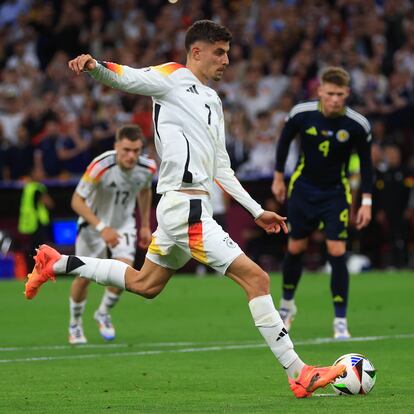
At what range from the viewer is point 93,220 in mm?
11320

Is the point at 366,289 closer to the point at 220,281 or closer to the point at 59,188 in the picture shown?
the point at 220,281

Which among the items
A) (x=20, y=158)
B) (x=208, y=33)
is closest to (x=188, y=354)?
(x=208, y=33)

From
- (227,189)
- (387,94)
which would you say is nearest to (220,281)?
(387,94)

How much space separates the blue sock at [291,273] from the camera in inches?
473

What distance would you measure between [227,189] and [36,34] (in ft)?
60.0

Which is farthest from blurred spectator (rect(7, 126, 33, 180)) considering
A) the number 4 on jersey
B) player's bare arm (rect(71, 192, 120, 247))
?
the number 4 on jersey

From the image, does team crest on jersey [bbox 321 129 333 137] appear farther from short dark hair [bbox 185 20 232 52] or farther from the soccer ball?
the soccer ball

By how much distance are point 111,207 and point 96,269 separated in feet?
11.8

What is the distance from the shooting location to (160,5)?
2584 centimetres

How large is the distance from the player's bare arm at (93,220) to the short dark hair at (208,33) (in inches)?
131

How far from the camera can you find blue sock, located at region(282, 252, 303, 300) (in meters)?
12.0

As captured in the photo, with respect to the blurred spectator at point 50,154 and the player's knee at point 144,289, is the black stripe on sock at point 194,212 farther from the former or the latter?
the blurred spectator at point 50,154

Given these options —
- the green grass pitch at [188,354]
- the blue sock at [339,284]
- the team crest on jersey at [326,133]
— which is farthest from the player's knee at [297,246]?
the team crest on jersey at [326,133]

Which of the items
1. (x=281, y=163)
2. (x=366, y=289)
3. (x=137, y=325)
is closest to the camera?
(x=281, y=163)
